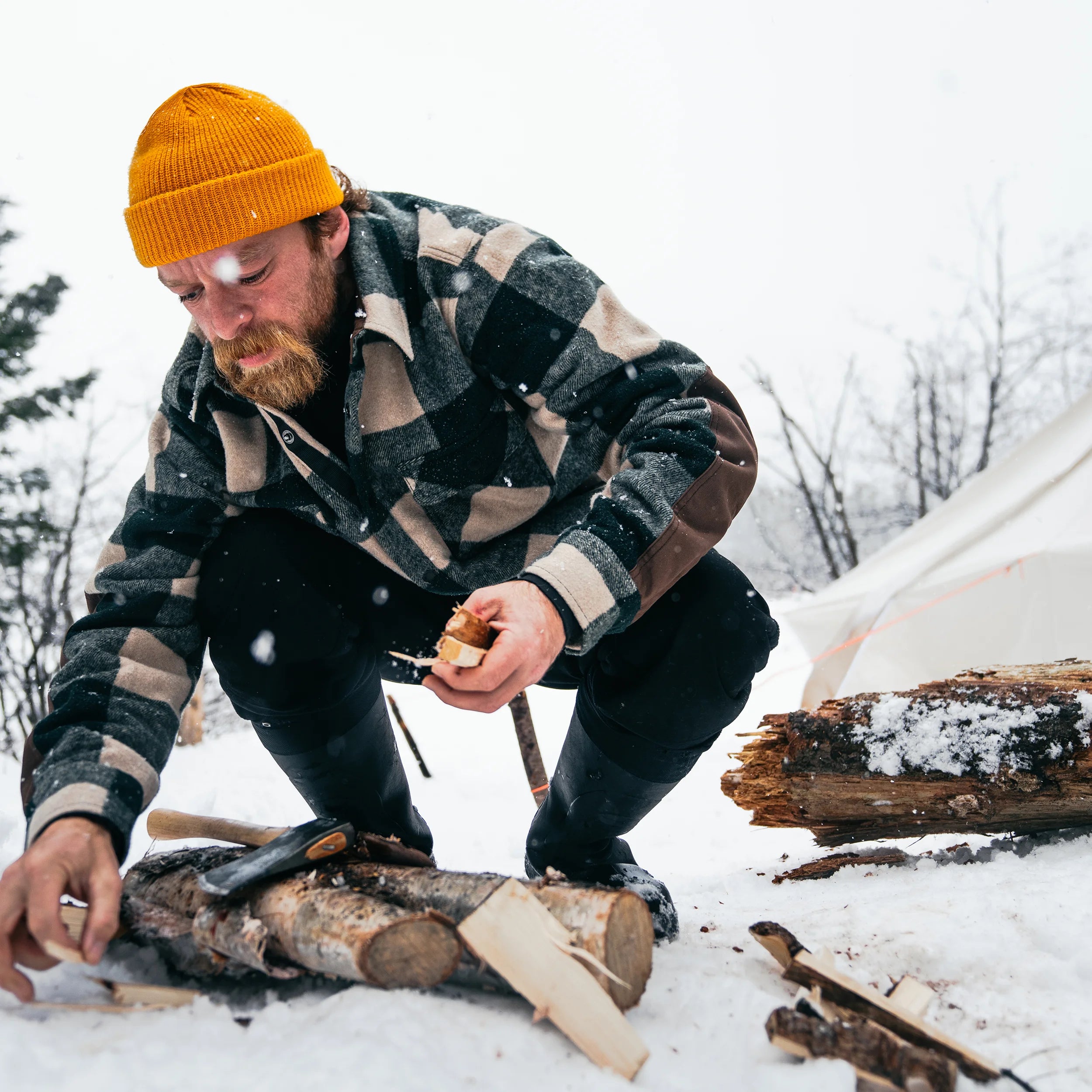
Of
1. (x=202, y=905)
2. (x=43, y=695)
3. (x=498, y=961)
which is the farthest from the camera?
(x=43, y=695)

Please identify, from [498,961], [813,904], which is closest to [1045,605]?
[813,904]

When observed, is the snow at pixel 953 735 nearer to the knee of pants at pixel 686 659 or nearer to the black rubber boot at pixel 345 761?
the knee of pants at pixel 686 659

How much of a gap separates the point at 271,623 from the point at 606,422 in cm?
85

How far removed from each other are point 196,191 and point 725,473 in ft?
4.12

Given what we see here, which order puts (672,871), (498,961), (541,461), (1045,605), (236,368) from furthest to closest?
(1045,605) < (672,871) < (541,461) < (236,368) < (498,961)

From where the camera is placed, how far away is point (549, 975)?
94 centimetres

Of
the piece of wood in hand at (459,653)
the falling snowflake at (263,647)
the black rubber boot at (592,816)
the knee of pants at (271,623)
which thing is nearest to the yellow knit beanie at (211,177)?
the knee of pants at (271,623)

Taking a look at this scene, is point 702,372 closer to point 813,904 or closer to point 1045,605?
point 813,904

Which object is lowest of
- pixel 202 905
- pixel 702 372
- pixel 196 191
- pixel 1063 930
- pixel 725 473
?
pixel 1063 930

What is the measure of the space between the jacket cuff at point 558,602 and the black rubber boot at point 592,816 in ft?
1.71

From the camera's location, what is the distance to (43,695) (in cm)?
995

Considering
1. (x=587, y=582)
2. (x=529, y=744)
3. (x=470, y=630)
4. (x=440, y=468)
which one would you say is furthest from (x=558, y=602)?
(x=529, y=744)

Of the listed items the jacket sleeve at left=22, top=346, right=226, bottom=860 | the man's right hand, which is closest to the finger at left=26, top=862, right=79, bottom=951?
the man's right hand

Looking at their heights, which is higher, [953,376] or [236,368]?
[236,368]
